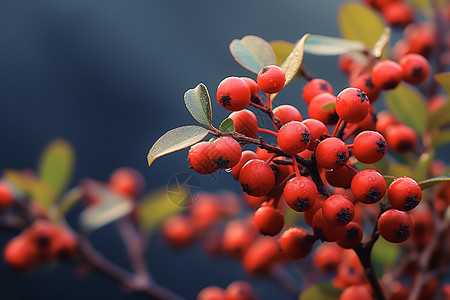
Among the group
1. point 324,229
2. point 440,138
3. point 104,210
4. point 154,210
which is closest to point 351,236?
point 324,229

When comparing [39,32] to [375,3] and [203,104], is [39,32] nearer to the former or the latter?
[375,3]

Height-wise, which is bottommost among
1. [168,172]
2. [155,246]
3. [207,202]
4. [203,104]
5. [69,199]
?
[155,246]

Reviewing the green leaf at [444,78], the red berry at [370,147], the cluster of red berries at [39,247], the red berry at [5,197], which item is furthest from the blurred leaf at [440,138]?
the red berry at [5,197]

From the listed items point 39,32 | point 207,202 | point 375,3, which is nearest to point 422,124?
point 375,3

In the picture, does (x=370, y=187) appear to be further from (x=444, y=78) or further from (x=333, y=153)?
(x=444, y=78)

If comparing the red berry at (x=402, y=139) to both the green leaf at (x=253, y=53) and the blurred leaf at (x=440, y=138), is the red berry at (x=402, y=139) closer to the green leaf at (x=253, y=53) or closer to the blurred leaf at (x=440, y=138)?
the blurred leaf at (x=440, y=138)

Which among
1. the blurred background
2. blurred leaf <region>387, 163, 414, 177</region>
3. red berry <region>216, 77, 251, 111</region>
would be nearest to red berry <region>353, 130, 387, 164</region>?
red berry <region>216, 77, 251, 111</region>
